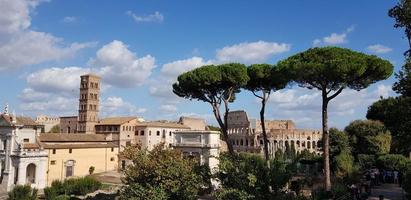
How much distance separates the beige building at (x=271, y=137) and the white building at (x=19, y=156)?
→ 45886 millimetres

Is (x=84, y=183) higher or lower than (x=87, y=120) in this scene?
lower

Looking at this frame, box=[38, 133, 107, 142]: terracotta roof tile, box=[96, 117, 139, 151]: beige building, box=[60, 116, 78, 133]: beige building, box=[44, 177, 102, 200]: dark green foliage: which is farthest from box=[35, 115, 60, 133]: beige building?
box=[44, 177, 102, 200]: dark green foliage

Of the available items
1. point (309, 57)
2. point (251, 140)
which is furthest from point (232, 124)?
point (309, 57)

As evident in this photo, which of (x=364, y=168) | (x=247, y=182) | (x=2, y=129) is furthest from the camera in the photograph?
(x=2, y=129)

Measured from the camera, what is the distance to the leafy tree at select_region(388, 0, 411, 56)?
1784cm

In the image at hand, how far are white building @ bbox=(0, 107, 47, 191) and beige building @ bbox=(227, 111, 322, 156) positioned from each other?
4589cm

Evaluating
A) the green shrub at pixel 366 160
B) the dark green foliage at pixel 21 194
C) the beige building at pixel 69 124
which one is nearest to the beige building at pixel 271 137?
the beige building at pixel 69 124

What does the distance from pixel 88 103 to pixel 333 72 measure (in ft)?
174

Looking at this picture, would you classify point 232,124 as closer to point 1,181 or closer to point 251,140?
point 251,140

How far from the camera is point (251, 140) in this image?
8375cm

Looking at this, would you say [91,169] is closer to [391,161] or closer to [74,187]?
[74,187]

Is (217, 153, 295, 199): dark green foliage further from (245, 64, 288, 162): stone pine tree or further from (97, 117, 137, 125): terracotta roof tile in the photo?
(97, 117, 137, 125): terracotta roof tile

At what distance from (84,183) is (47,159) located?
37.8 ft

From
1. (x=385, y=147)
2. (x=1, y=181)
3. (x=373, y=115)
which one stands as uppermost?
(x=373, y=115)
